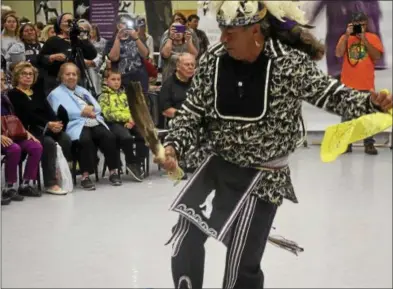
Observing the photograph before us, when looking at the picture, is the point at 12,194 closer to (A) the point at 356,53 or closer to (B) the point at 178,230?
(B) the point at 178,230

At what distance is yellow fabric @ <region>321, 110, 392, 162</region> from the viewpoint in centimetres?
80

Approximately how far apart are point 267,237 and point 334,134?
22 cm

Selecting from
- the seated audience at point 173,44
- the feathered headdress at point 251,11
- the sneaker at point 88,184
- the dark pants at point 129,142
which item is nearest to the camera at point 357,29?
the feathered headdress at point 251,11

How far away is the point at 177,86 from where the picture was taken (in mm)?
998

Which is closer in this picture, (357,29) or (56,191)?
(357,29)

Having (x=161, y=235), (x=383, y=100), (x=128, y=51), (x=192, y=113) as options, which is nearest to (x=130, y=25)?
(x=128, y=51)

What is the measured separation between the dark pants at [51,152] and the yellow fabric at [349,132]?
1.20ft

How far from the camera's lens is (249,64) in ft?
3.04

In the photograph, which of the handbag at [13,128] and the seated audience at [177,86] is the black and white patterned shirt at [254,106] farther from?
the handbag at [13,128]

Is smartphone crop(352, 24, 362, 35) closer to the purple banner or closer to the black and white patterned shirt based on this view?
the black and white patterned shirt

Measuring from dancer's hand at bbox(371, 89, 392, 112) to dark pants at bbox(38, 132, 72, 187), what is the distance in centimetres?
42

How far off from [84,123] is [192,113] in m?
0.15

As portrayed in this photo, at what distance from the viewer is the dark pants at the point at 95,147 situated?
102 cm

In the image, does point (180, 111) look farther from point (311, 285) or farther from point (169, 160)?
point (311, 285)
